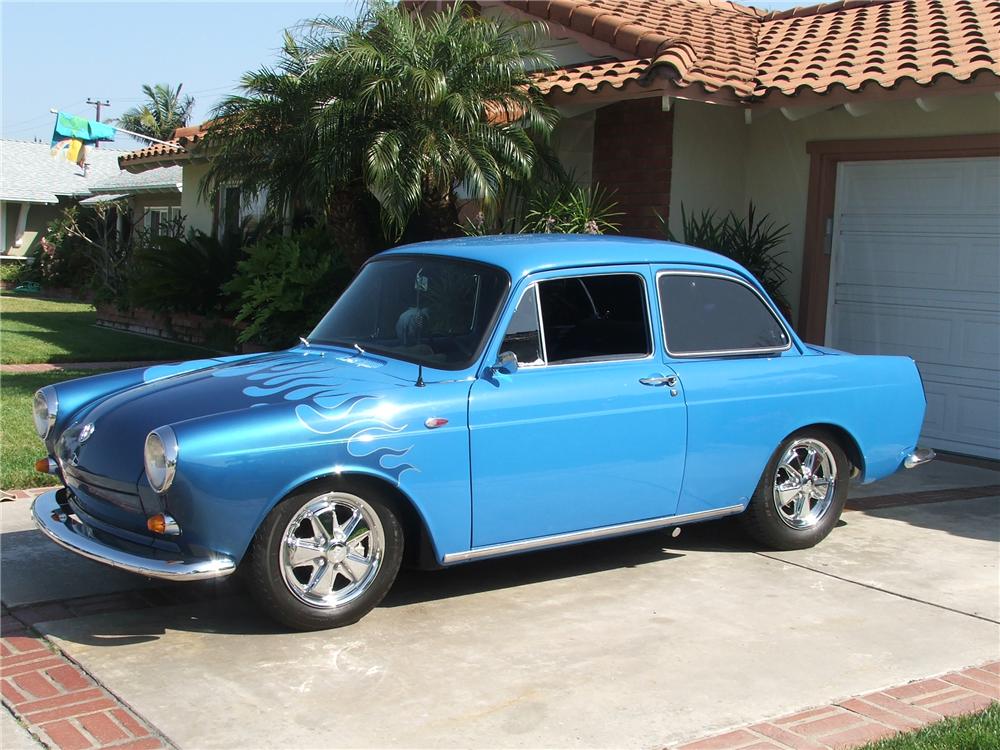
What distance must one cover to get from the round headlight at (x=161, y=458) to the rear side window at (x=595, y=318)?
186 centimetres

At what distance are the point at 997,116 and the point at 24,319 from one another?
1631 centimetres

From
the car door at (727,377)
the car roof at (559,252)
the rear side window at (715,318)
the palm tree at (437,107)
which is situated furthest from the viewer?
the palm tree at (437,107)

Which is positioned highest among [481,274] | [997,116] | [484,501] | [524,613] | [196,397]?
[997,116]

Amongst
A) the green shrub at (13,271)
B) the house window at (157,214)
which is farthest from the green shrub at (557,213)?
the green shrub at (13,271)

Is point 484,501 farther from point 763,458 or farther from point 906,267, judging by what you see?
point 906,267

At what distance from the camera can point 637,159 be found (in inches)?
422

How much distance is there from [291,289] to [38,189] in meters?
26.8

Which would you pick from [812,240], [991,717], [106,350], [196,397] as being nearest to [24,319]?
[106,350]

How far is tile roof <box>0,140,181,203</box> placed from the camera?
3366cm

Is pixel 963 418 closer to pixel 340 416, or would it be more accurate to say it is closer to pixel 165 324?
pixel 340 416

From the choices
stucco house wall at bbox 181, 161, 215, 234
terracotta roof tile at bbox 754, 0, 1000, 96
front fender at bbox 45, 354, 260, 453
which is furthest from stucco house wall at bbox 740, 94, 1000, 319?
stucco house wall at bbox 181, 161, 215, 234

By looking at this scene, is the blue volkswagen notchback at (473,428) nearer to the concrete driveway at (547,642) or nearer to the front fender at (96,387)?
the front fender at (96,387)

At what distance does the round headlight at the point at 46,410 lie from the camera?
5379mm

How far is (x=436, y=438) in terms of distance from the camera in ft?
16.0
